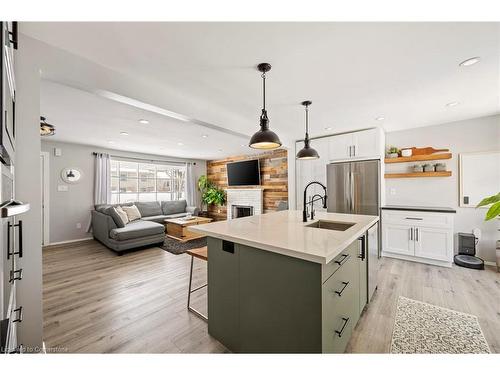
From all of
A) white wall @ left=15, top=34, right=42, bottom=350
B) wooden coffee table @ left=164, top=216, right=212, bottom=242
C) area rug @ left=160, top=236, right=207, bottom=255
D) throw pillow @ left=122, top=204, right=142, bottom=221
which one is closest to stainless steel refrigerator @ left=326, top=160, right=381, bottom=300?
area rug @ left=160, top=236, right=207, bottom=255

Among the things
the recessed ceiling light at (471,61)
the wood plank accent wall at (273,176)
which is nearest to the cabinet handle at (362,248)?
the recessed ceiling light at (471,61)

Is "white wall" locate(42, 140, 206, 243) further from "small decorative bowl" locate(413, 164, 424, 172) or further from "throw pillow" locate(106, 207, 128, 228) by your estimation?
"small decorative bowl" locate(413, 164, 424, 172)

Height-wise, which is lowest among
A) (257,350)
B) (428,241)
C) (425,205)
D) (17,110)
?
(257,350)

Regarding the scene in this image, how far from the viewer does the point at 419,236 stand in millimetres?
3422

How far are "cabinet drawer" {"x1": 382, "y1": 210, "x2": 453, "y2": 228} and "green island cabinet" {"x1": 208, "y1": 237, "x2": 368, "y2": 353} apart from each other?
2.42 meters

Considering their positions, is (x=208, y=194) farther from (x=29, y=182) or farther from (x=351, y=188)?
(x=29, y=182)

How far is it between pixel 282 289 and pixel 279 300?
0.08 metres

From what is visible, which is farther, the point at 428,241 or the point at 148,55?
the point at 428,241

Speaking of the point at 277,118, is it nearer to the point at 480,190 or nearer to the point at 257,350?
the point at 257,350

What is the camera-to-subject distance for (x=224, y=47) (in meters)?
1.64

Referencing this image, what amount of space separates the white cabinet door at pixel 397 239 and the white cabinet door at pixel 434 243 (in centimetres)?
9

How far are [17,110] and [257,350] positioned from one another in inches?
89.0
